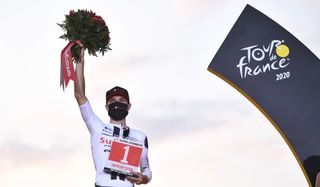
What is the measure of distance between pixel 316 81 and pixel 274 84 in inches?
36.1

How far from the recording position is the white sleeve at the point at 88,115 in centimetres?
630

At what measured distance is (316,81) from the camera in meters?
12.0

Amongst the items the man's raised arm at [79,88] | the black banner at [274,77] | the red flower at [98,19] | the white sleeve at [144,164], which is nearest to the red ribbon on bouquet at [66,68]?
the man's raised arm at [79,88]

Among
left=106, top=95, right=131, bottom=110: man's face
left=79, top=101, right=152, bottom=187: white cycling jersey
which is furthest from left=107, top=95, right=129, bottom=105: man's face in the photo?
left=79, top=101, right=152, bottom=187: white cycling jersey

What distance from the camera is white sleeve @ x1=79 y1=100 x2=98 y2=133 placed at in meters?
6.30

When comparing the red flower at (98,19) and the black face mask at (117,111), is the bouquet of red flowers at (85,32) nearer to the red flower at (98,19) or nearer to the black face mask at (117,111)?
the red flower at (98,19)

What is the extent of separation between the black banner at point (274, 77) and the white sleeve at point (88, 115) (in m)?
5.91

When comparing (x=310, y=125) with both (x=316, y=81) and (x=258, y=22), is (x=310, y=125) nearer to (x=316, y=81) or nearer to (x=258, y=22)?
(x=316, y=81)

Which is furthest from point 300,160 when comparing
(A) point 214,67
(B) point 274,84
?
(A) point 214,67

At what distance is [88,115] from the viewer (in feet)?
20.8

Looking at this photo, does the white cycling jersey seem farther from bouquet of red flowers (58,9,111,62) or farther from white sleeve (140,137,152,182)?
bouquet of red flowers (58,9,111,62)

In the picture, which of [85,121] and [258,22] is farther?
[258,22]

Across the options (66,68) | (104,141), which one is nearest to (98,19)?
(66,68)

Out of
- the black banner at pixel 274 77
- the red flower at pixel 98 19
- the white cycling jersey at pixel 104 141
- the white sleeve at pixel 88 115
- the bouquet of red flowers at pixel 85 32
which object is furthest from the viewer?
the black banner at pixel 274 77
